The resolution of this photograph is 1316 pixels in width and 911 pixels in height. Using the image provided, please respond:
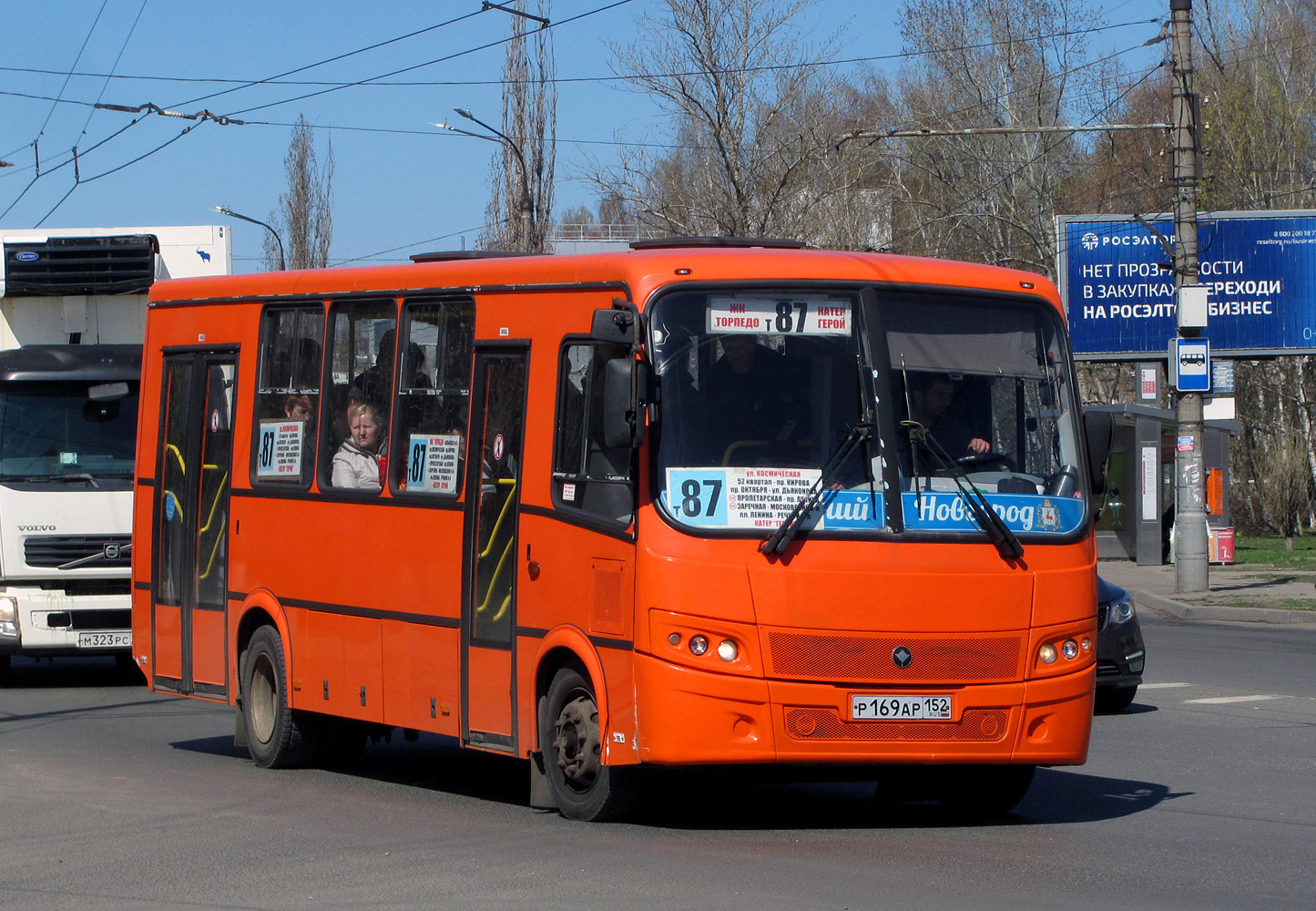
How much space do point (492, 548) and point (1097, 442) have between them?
301 cm

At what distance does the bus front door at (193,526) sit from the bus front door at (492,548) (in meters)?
2.81

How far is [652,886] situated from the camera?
688 centimetres

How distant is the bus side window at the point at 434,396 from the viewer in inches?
372

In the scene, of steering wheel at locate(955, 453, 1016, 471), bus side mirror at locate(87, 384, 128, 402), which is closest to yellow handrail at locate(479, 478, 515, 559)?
steering wheel at locate(955, 453, 1016, 471)

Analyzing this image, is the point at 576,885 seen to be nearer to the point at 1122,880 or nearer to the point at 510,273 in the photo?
the point at 1122,880

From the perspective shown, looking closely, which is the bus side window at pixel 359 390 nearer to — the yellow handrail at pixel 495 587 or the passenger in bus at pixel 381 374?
the passenger in bus at pixel 381 374

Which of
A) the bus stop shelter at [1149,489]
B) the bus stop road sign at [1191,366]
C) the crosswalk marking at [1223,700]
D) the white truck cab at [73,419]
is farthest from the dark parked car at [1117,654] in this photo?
the bus stop shelter at [1149,489]

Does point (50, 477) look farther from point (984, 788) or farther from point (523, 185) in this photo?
point (523, 185)

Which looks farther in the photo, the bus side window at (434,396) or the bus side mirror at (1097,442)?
the bus side window at (434,396)

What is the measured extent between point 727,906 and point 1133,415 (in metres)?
29.0

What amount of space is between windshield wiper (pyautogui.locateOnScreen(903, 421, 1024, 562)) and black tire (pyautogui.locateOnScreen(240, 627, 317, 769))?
14.6ft

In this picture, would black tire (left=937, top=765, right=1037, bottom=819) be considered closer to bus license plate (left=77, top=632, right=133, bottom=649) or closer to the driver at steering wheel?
the driver at steering wheel

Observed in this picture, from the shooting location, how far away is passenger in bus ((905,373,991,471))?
8195 millimetres

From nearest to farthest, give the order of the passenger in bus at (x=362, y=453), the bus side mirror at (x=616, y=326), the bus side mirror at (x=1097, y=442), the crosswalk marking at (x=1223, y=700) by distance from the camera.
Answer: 1. the bus side mirror at (x=616, y=326)
2. the bus side mirror at (x=1097, y=442)
3. the passenger in bus at (x=362, y=453)
4. the crosswalk marking at (x=1223, y=700)
